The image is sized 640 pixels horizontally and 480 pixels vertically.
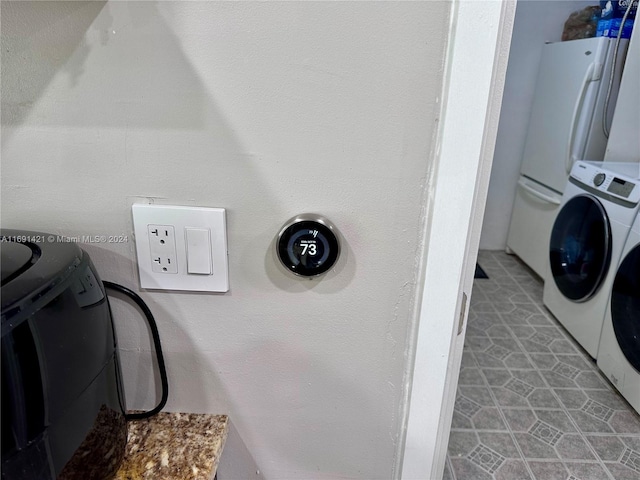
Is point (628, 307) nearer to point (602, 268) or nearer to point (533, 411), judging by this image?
point (602, 268)

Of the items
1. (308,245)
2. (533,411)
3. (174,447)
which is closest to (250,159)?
(308,245)

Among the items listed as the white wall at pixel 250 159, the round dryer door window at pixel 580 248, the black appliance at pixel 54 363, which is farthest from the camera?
the round dryer door window at pixel 580 248

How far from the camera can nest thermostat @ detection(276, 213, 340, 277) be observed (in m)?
0.60

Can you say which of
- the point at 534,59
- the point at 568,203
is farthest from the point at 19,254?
the point at 534,59

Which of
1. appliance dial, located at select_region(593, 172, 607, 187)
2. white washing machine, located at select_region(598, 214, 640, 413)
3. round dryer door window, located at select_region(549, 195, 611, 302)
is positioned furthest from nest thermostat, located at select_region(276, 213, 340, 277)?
appliance dial, located at select_region(593, 172, 607, 187)

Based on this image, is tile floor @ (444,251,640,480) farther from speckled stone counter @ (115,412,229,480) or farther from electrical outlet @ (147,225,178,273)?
electrical outlet @ (147,225,178,273)

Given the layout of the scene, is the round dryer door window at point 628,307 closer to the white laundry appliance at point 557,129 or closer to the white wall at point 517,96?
the white laundry appliance at point 557,129

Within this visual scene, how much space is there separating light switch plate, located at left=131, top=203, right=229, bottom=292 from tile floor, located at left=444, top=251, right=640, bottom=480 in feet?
4.58

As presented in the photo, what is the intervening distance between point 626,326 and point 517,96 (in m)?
1.94

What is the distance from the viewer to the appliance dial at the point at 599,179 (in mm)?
2217

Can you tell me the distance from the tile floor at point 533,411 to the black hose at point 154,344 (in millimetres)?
1295

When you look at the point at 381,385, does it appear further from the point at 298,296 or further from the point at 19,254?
the point at 19,254

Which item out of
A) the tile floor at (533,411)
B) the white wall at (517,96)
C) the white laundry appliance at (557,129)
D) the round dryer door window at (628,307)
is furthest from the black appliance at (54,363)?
the white wall at (517,96)

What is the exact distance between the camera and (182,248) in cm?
62
